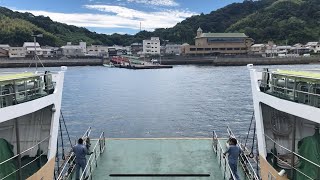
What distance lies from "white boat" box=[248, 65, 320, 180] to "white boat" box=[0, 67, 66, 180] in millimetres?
5988

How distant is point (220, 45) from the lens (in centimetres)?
12600

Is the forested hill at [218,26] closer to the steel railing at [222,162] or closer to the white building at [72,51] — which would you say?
the white building at [72,51]

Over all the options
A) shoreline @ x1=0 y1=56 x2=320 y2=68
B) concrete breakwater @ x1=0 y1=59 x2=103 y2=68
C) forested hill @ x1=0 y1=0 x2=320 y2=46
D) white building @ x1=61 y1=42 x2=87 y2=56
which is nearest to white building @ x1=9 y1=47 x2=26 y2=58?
concrete breakwater @ x1=0 y1=59 x2=103 y2=68

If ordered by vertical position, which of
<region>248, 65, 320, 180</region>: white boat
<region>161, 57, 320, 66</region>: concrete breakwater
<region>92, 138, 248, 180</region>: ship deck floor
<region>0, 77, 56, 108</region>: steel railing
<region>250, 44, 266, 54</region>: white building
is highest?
<region>250, 44, 266, 54</region>: white building

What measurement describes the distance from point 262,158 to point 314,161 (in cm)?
229

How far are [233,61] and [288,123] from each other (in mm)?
102418

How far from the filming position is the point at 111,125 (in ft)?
89.4

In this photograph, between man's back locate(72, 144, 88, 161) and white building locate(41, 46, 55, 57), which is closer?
man's back locate(72, 144, 88, 161)

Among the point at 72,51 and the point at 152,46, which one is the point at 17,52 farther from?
the point at 152,46

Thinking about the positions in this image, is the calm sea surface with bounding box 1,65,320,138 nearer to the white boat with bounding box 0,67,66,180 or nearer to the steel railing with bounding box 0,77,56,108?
the white boat with bounding box 0,67,66,180

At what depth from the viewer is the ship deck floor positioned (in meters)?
10.7

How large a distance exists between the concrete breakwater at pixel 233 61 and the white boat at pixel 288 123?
101 m

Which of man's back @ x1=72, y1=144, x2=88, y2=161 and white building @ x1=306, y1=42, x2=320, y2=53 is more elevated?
white building @ x1=306, y1=42, x2=320, y2=53

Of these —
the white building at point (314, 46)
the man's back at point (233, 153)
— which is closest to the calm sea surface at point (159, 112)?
the man's back at point (233, 153)
